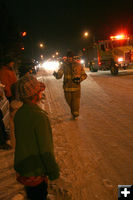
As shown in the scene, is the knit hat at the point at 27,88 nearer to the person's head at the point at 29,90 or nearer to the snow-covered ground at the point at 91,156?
the person's head at the point at 29,90

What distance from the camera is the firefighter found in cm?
616

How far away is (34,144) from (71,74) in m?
4.34

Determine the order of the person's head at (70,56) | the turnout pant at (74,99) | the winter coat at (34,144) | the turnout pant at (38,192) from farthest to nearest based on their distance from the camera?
the turnout pant at (74,99) → the person's head at (70,56) → the turnout pant at (38,192) → the winter coat at (34,144)

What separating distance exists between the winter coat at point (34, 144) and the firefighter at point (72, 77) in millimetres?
4183

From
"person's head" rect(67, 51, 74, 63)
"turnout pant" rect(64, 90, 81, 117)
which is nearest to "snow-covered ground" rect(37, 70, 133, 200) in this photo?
"turnout pant" rect(64, 90, 81, 117)

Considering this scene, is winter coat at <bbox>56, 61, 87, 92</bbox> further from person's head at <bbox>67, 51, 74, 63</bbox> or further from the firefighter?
person's head at <bbox>67, 51, 74, 63</bbox>

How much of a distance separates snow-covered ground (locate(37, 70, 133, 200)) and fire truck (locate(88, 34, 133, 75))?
39.8 feet

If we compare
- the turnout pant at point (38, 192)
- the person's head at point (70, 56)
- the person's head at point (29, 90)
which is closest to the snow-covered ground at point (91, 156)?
the turnout pant at point (38, 192)

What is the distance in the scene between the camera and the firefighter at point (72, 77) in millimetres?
6155

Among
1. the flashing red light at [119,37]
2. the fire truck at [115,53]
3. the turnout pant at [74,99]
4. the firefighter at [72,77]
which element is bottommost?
the turnout pant at [74,99]

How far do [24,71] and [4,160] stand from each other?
7.48ft

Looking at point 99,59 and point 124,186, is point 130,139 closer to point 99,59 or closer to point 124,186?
point 124,186

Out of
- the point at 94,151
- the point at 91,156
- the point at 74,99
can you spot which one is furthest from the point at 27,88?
the point at 74,99

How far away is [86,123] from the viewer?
6195mm
